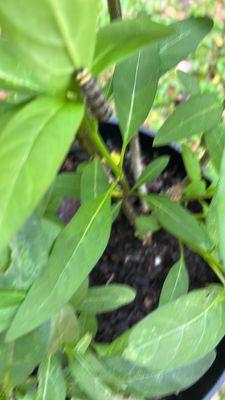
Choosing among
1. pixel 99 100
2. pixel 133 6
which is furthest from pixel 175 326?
pixel 133 6

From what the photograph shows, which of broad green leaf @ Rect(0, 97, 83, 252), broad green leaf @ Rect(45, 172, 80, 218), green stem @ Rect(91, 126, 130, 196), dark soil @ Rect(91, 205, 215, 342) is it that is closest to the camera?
broad green leaf @ Rect(0, 97, 83, 252)

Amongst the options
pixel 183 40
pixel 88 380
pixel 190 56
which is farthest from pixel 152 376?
pixel 190 56

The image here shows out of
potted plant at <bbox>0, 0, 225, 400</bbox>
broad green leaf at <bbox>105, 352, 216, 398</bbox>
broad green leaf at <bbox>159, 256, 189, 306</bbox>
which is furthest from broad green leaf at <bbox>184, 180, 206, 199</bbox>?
broad green leaf at <bbox>105, 352, 216, 398</bbox>

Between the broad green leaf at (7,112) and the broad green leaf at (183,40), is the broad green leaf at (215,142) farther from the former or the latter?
the broad green leaf at (7,112)

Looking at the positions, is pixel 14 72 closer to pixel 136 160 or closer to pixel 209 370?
pixel 136 160

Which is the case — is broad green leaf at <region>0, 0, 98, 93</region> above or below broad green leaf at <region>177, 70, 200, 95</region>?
above

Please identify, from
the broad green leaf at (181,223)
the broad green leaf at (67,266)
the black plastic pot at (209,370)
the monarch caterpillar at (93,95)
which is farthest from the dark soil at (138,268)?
the monarch caterpillar at (93,95)

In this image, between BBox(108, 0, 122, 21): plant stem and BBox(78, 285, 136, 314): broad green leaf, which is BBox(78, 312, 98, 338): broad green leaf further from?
BBox(108, 0, 122, 21): plant stem

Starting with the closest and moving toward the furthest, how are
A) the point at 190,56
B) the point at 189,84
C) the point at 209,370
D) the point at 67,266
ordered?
the point at 67,266
the point at 189,84
the point at 209,370
the point at 190,56
